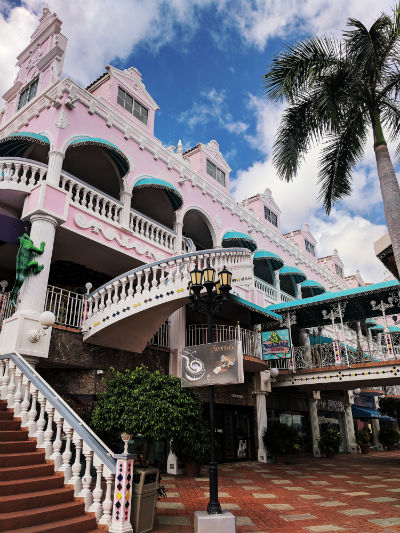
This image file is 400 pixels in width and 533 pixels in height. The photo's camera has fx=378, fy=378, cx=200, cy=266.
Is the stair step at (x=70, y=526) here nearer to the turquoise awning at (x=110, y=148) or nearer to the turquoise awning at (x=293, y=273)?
the turquoise awning at (x=110, y=148)

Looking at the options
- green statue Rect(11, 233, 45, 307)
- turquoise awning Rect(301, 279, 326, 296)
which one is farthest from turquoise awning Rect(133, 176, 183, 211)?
turquoise awning Rect(301, 279, 326, 296)

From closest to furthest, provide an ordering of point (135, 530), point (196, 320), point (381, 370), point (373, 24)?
point (135, 530) < point (373, 24) < point (381, 370) < point (196, 320)

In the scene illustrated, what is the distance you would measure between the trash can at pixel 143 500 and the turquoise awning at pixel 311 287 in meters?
17.0

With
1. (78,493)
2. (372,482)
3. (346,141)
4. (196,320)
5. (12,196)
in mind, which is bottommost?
(372,482)

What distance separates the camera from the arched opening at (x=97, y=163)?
11.3m

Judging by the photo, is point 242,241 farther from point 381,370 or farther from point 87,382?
point 87,382

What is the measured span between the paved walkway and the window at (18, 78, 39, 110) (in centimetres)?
1286

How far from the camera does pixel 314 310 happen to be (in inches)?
629

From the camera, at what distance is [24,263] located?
8445 millimetres

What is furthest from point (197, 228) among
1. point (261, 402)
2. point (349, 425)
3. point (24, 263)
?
point (349, 425)

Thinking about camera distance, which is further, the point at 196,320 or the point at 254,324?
the point at 254,324

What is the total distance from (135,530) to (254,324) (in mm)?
11339

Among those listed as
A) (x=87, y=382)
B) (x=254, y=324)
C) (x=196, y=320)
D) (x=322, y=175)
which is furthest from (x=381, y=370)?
(x=87, y=382)

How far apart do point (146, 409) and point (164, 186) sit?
769 cm
